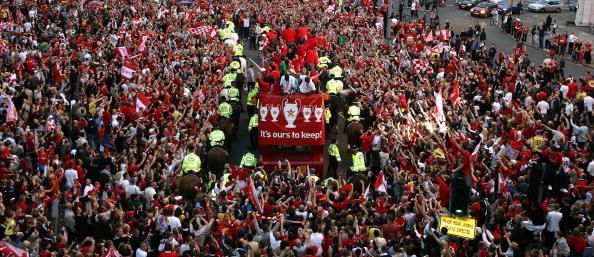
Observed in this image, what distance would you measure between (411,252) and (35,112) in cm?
1244

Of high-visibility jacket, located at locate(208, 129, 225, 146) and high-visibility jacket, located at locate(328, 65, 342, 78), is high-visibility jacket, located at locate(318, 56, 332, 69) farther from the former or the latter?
high-visibility jacket, located at locate(208, 129, 225, 146)

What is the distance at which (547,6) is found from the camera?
55812mm

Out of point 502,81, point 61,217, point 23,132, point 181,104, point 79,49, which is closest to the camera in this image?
point 61,217

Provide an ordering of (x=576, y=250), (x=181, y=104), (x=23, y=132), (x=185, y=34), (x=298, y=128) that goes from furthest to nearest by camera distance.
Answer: (x=185, y=34) < (x=181, y=104) < (x=298, y=128) < (x=23, y=132) < (x=576, y=250)

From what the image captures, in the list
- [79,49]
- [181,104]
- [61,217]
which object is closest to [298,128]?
[181,104]

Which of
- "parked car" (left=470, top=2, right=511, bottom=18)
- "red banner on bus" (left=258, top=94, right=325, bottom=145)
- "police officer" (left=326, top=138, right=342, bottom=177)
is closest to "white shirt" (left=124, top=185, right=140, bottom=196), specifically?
"red banner on bus" (left=258, top=94, right=325, bottom=145)

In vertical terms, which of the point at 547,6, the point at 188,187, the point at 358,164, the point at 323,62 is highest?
the point at 188,187

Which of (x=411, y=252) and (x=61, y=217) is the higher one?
(x=411, y=252)

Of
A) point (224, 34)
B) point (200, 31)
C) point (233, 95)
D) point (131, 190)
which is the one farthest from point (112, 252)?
point (224, 34)

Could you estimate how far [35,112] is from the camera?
23.9 metres

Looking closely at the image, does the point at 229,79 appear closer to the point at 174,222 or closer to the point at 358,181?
the point at 358,181

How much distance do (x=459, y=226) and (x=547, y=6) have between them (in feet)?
143

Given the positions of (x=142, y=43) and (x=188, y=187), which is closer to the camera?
(x=188, y=187)

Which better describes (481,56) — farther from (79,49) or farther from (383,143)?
(79,49)
